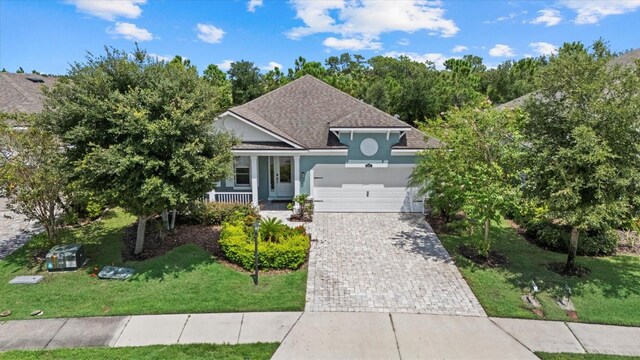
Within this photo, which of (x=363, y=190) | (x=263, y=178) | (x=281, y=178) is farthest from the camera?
(x=281, y=178)

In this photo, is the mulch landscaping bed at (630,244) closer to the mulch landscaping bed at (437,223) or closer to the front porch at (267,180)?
the mulch landscaping bed at (437,223)

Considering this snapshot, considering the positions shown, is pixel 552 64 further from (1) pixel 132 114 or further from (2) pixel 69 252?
(2) pixel 69 252

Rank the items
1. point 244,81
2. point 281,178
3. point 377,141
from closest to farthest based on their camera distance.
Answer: point 377,141 < point 281,178 < point 244,81

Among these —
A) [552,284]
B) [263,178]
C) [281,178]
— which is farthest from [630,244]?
[263,178]

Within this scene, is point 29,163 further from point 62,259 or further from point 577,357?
point 577,357

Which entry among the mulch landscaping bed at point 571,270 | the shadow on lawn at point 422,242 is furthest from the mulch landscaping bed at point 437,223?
the mulch landscaping bed at point 571,270
